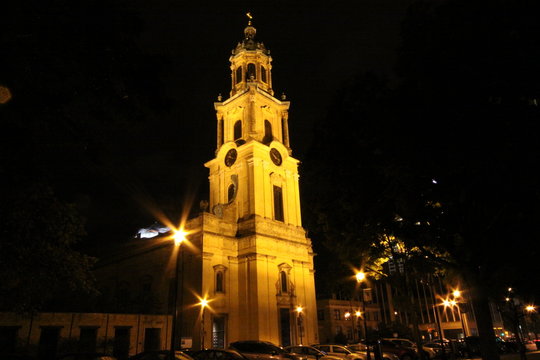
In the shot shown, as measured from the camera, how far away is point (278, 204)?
150 feet

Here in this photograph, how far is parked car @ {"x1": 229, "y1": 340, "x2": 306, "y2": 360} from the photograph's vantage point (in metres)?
21.9

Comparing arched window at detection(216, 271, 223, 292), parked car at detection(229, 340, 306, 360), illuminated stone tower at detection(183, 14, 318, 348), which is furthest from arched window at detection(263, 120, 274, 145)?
parked car at detection(229, 340, 306, 360)

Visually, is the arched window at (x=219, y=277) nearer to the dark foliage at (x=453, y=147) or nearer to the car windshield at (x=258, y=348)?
the car windshield at (x=258, y=348)

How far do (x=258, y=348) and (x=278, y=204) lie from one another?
2342 cm

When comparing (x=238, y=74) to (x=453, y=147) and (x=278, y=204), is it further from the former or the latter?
(x=453, y=147)

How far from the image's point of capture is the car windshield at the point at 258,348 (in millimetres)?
22695

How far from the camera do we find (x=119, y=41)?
1051cm

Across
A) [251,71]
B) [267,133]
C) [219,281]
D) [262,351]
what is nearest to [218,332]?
[219,281]

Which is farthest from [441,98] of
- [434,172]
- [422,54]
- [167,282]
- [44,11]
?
[167,282]

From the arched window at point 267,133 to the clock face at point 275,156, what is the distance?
135 centimetres

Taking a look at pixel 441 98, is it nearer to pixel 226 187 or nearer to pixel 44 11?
pixel 44 11

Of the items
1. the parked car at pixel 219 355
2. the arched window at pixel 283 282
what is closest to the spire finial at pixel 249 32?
the arched window at pixel 283 282

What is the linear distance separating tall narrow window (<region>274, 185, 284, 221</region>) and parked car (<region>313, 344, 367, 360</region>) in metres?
19.9

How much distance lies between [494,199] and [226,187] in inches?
1386
